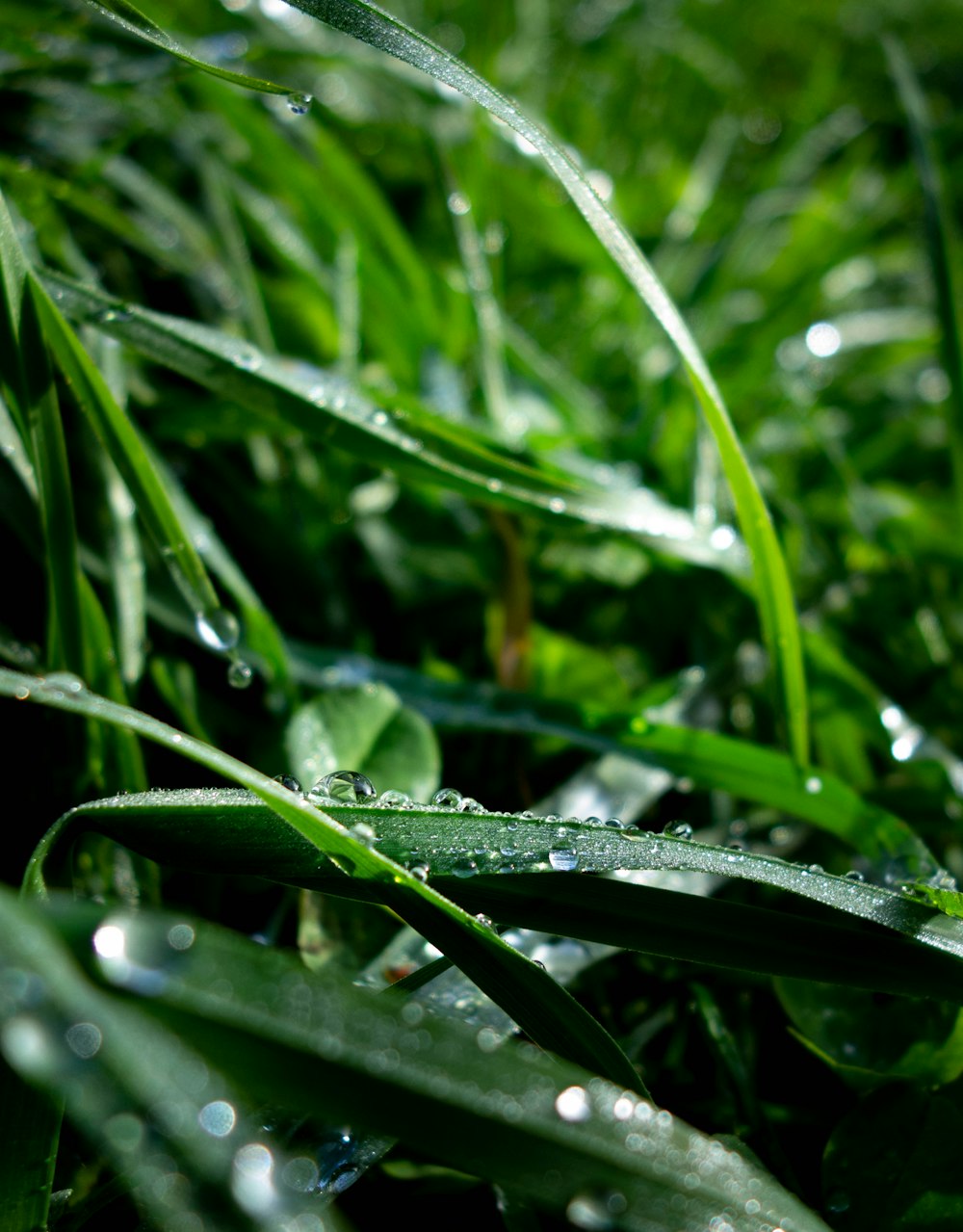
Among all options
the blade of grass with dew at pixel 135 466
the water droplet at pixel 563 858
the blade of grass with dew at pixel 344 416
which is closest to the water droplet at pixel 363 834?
the water droplet at pixel 563 858

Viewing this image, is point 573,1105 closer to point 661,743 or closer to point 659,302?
point 661,743

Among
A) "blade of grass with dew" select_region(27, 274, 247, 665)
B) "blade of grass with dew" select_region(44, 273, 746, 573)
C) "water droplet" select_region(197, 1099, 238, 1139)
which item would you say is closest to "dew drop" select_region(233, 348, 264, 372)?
"blade of grass with dew" select_region(44, 273, 746, 573)

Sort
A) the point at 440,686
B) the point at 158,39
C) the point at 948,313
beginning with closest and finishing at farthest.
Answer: the point at 158,39, the point at 440,686, the point at 948,313

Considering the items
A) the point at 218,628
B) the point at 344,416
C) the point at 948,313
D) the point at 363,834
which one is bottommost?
the point at 363,834

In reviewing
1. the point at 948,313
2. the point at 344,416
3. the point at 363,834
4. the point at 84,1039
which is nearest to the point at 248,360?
the point at 344,416

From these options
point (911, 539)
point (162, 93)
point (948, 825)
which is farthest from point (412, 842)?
point (162, 93)

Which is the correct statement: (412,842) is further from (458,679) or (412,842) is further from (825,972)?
Result: (458,679)

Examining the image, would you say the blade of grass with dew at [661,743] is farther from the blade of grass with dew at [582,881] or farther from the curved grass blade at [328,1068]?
the curved grass blade at [328,1068]

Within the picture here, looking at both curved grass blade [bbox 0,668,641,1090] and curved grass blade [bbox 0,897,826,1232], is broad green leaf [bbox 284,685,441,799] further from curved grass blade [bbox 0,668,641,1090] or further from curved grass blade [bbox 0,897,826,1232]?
curved grass blade [bbox 0,897,826,1232]
